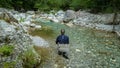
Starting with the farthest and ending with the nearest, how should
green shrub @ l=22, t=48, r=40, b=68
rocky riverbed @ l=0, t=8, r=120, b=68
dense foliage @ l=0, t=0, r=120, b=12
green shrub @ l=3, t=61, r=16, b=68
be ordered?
dense foliage @ l=0, t=0, r=120, b=12, rocky riverbed @ l=0, t=8, r=120, b=68, green shrub @ l=22, t=48, r=40, b=68, green shrub @ l=3, t=61, r=16, b=68

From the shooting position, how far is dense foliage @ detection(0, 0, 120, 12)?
130 ft

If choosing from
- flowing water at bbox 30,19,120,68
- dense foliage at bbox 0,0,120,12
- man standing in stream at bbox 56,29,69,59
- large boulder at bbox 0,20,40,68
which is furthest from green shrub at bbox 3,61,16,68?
dense foliage at bbox 0,0,120,12

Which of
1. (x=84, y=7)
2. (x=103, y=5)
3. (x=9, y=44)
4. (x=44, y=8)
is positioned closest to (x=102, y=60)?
(x=9, y=44)

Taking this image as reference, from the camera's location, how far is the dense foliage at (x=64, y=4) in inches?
1561

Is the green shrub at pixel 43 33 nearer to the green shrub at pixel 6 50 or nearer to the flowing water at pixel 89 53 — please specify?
the flowing water at pixel 89 53

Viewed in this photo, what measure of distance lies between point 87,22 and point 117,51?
16679 millimetres


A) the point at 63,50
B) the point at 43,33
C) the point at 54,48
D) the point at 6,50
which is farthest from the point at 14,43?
the point at 43,33

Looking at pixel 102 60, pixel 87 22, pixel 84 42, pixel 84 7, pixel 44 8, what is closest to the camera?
pixel 102 60

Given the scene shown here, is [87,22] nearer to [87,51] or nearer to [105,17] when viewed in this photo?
[105,17]

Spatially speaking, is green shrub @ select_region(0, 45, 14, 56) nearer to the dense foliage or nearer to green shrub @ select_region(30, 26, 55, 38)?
green shrub @ select_region(30, 26, 55, 38)

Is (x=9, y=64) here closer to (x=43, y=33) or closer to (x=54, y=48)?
(x=54, y=48)

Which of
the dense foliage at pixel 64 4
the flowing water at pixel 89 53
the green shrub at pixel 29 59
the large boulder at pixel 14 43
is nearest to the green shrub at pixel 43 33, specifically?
the flowing water at pixel 89 53

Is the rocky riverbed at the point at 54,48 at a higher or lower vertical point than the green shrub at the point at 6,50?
lower

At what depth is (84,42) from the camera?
74.0ft
